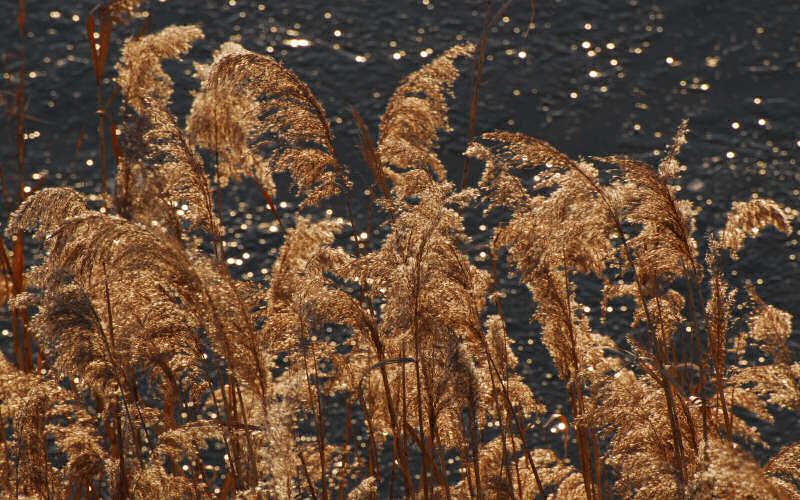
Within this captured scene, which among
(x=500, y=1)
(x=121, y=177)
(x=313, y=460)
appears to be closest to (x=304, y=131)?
(x=121, y=177)

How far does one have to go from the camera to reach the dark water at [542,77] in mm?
5066

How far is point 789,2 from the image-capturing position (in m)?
6.27

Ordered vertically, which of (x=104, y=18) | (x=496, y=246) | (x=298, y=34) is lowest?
(x=496, y=246)

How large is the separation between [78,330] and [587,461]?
1202 mm

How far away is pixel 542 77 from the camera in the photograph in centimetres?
582

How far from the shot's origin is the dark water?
199 inches

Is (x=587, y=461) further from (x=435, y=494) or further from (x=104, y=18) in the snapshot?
(x=104, y=18)

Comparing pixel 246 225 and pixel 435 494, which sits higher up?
pixel 246 225

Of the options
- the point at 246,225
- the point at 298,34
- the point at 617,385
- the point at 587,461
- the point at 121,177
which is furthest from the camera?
the point at 298,34

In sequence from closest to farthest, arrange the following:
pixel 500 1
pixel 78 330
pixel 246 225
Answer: pixel 78 330 → pixel 246 225 → pixel 500 1

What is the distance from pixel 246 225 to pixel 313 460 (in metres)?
2.87

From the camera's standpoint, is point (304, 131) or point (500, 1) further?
point (500, 1)

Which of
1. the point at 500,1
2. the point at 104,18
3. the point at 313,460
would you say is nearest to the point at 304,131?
the point at 104,18

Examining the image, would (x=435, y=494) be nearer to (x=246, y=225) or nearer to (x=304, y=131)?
(x=304, y=131)
